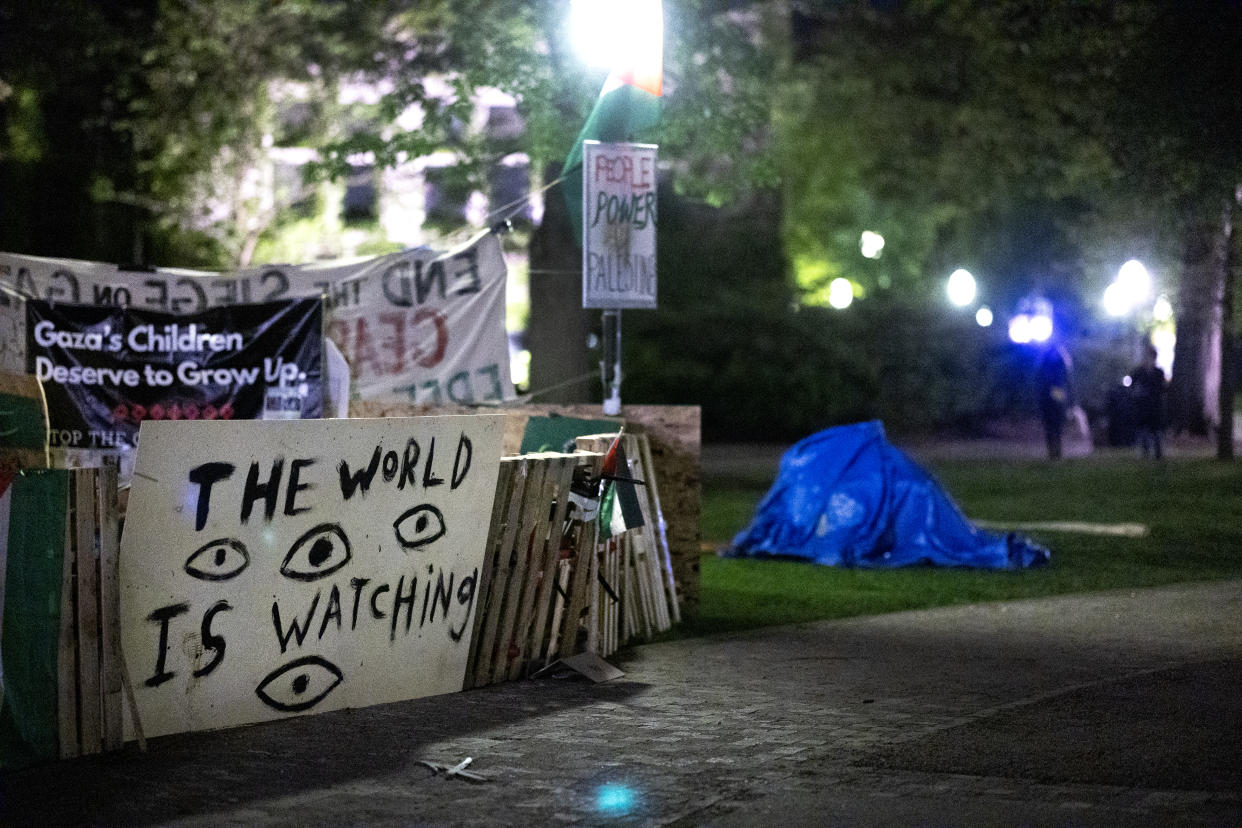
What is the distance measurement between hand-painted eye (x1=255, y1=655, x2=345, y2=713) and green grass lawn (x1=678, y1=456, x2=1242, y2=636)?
300 centimetres

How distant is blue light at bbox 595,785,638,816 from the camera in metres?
5.66

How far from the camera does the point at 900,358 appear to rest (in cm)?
3031

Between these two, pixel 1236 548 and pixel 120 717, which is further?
pixel 1236 548

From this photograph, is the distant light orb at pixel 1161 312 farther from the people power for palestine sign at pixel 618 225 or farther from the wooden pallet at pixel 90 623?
the wooden pallet at pixel 90 623

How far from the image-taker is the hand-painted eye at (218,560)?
6.82 metres

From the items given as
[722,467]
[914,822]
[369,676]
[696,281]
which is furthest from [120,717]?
[696,281]

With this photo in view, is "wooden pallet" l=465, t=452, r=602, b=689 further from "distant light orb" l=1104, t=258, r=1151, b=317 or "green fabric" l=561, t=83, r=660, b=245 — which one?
"distant light orb" l=1104, t=258, r=1151, b=317

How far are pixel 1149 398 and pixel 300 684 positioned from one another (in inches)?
678

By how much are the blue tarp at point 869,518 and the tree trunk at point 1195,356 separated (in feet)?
44.5

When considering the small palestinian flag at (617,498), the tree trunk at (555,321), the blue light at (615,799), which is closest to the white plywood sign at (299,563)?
the small palestinian flag at (617,498)

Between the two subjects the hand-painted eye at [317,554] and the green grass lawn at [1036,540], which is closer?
the hand-painted eye at [317,554]

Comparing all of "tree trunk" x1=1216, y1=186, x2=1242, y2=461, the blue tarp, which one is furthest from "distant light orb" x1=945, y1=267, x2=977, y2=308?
the blue tarp

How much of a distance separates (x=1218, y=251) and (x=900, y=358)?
865 centimetres

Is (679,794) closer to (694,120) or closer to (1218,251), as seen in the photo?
(694,120)
